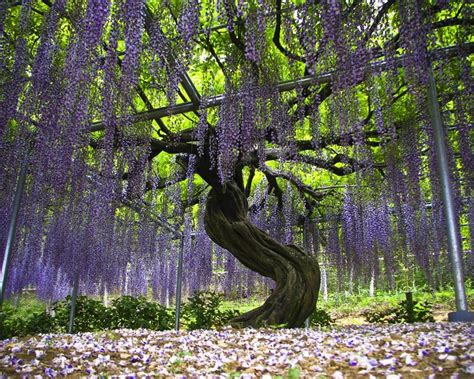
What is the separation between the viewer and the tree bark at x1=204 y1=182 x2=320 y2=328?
5457 millimetres

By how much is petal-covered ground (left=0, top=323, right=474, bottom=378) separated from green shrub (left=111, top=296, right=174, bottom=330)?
14.6ft

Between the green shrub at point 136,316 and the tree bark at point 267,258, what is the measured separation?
271 centimetres

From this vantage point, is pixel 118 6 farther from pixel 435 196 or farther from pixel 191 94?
pixel 435 196

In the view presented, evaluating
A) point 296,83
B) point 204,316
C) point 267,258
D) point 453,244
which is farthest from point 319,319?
point 296,83

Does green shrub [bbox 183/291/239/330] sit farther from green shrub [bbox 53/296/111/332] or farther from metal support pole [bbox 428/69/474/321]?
metal support pole [bbox 428/69/474/321]

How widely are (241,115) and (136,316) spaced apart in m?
4.59

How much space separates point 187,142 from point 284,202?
2979mm

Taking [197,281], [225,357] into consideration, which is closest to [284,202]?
[197,281]

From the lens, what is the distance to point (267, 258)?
5.80 meters

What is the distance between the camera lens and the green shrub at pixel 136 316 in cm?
761

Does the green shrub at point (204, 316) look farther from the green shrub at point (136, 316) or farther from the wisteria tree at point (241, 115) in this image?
the wisteria tree at point (241, 115)

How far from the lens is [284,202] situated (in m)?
8.02

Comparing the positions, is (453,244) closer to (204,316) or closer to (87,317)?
(204,316)

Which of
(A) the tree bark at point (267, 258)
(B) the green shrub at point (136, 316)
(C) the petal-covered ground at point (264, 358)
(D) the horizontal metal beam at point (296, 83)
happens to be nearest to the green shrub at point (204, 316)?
(B) the green shrub at point (136, 316)
